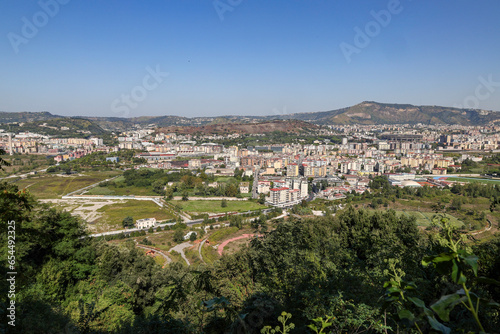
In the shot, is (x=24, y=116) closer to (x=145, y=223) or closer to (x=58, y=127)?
(x=58, y=127)

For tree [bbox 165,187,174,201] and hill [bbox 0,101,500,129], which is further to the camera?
hill [bbox 0,101,500,129]

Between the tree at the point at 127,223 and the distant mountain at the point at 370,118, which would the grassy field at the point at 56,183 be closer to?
the tree at the point at 127,223

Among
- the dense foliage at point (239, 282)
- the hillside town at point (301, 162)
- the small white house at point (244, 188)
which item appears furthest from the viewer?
the small white house at point (244, 188)

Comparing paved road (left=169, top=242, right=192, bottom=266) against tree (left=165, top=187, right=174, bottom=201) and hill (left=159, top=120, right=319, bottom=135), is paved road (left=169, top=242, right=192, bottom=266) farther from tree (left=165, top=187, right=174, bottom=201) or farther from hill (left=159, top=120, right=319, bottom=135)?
hill (left=159, top=120, right=319, bottom=135)

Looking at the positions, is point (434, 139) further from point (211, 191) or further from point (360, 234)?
point (360, 234)

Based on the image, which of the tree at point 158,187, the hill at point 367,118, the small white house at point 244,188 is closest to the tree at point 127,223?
the tree at point 158,187

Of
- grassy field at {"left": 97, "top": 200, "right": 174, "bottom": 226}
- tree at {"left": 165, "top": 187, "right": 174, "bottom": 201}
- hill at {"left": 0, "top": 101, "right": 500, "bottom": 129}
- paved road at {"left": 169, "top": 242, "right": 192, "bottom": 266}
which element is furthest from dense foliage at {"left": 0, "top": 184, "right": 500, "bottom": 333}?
hill at {"left": 0, "top": 101, "right": 500, "bottom": 129}
